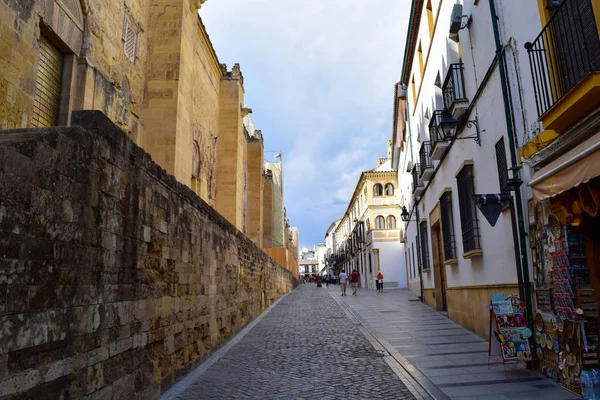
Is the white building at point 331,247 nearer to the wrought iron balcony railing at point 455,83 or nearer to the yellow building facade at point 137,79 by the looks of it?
the yellow building facade at point 137,79

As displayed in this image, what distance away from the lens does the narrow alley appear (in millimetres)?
4996

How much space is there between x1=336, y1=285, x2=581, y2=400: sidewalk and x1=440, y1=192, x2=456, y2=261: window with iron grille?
167cm

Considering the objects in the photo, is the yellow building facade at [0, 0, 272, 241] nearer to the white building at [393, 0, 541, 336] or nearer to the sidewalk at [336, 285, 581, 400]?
the sidewalk at [336, 285, 581, 400]

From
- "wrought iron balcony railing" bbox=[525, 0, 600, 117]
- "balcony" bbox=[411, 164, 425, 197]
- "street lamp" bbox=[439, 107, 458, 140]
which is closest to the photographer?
"wrought iron balcony railing" bbox=[525, 0, 600, 117]

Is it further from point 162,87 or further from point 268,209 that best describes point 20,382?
point 268,209

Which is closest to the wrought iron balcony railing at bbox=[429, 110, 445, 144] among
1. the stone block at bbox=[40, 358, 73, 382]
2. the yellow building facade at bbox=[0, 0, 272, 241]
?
the yellow building facade at bbox=[0, 0, 272, 241]

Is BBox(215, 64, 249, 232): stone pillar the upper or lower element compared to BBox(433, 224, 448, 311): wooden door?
Answer: upper

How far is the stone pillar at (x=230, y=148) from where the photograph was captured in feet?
67.1

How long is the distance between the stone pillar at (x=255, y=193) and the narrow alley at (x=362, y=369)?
18909 millimetres

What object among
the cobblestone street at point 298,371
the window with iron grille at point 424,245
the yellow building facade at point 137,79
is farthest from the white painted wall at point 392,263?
the cobblestone street at point 298,371

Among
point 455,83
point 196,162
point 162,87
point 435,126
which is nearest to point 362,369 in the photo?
point 455,83

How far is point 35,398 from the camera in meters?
2.80

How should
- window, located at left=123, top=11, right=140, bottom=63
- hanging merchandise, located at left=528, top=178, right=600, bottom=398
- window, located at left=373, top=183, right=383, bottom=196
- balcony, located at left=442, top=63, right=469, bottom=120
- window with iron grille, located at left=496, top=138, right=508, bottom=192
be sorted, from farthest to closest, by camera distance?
window, located at left=373, top=183, right=383, bottom=196, window, located at left=123, top=11, right=140, bottom=63, balcony, located at left=442, top=63, right=469, bottom=120, window with iron grille, located at left=496, top=138, right=508, bottom=192, hanging merchandise, located at left=528, top=178, right=600, bottom=398

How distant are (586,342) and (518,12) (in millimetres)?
4213
